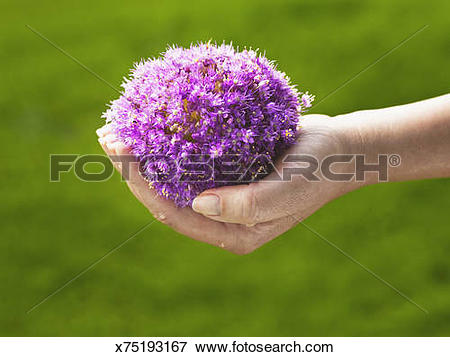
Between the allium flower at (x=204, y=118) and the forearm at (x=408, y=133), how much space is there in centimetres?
30

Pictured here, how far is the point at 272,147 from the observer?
4.15 ft

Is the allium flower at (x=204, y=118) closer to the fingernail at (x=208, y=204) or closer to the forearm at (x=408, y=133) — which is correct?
the fingernail at (x=208, y=204)

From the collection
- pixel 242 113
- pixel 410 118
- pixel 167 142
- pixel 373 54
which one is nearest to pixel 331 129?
pixel 410 118

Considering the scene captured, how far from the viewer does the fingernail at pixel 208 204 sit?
1.29 m

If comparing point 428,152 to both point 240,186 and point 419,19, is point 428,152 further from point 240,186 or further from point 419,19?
point 419,19

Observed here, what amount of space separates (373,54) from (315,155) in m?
1.57

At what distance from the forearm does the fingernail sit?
1.57 ft

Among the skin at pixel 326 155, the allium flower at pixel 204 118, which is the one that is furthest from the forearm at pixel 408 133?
the allium flower at pixel 204 118

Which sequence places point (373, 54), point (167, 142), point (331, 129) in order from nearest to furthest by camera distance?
1. point (167, 142)
2. point (331, 129)
3. point (373, 54)

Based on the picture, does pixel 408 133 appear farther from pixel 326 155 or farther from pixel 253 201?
pixel 253 201

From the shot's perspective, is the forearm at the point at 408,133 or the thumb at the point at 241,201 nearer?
the thumb at the point at 241,201

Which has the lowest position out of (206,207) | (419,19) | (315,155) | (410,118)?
(206,207)

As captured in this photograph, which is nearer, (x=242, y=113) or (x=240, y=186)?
(x=242, y=113)

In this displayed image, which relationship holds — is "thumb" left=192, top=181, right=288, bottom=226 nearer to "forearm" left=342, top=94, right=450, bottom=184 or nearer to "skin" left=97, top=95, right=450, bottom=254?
"skin" left=97, top=95, right=450, bottom=254
